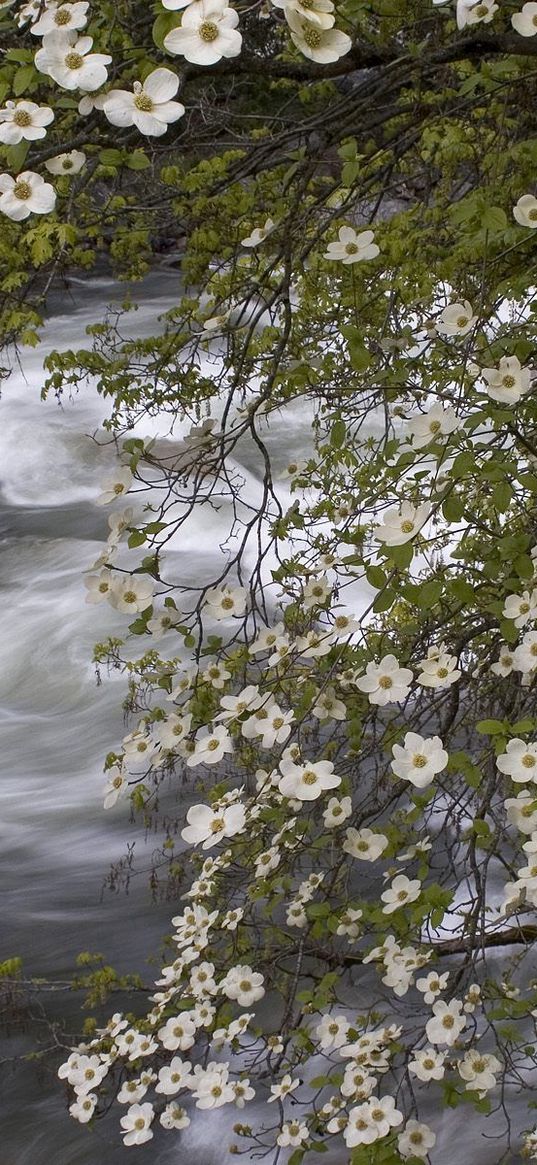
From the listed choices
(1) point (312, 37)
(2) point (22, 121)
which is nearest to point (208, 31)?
(1) point (312, 37)

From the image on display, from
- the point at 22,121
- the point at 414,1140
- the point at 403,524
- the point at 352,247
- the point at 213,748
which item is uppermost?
the point at 352,247

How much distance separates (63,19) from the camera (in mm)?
1498

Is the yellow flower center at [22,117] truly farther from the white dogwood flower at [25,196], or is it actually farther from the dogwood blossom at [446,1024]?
the dogwood blossom at [446,1024]

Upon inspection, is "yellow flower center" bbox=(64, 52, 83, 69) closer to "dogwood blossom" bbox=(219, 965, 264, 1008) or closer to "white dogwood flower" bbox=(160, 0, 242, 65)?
"white dogwood flower" bbox=(160, 0, 242, 65)

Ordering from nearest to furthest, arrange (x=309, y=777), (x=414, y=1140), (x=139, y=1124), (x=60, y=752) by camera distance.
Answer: (x=309, y=777) → (x=414, y=1140) → (x=139, y=1124) → (x=60, y=752)

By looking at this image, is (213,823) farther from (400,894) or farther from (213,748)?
(400,894)

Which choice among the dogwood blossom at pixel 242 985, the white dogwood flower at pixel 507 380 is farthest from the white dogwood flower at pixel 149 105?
the dogwood blossom at pixel 242 985

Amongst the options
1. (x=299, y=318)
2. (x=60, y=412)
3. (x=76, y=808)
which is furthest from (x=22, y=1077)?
(x=60, y=412)

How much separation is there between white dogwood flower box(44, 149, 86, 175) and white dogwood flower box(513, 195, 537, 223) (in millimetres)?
767

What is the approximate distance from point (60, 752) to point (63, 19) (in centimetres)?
549

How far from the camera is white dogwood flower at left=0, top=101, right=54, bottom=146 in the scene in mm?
1545

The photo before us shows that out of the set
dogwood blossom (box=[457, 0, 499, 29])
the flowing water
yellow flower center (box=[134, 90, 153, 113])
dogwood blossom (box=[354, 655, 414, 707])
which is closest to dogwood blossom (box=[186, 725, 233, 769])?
dogwood blossom (box=[354, 655, 414, 707])

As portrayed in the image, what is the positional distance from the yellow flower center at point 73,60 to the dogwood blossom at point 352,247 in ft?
2.56

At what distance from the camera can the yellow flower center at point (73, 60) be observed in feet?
4.85
